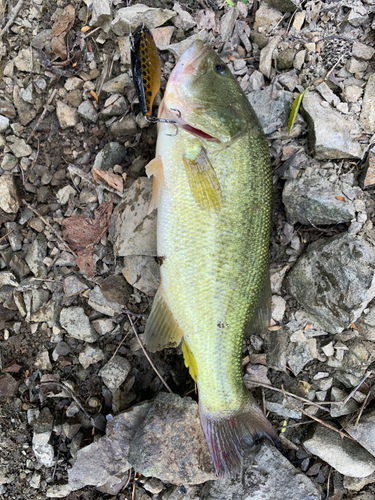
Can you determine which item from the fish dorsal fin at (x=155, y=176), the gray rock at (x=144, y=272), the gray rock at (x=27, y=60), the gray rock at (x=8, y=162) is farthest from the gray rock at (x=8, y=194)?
the fish dorsal fin at (x=155, y=176)

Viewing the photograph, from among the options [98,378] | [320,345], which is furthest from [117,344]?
[320,345]

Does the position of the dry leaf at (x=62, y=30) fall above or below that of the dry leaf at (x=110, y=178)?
above

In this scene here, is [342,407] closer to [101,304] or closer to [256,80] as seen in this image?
[101,304]

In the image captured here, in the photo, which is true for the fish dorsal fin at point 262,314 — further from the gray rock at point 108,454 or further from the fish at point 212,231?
the gray rock at point 108,454

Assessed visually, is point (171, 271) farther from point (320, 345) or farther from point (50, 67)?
point (50, 67)

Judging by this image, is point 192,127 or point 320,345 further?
point 320,345

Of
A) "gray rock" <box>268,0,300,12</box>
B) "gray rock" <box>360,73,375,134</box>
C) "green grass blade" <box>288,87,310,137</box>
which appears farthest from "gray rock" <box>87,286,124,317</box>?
"gray rock" <box>268,0,300,12</box>

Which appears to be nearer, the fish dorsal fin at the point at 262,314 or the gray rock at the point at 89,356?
the fish dorsal fin at the point at 262,314
